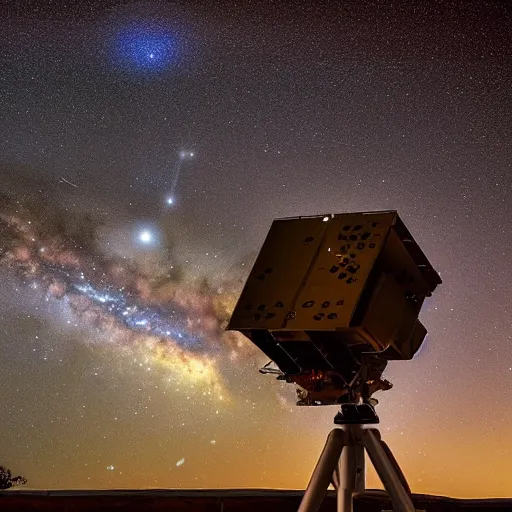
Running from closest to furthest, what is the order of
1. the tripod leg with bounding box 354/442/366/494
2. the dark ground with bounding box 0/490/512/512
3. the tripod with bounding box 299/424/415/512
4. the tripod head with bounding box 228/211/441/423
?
the tripod head with bounding box 228/211/441/423, the tripod with bounding box 299/424/415/512, the tripod leg with bounding box 354/442/366/494, the dark ground with bounding box 0/490/512/512

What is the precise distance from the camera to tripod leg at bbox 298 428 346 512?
10.1ft

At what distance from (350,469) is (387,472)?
0.16 metres

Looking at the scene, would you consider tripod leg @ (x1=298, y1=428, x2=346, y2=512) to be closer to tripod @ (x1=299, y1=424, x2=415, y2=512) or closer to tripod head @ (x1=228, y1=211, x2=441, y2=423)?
tripod @ (x1=299, y1=424, x2=415, y2=512)

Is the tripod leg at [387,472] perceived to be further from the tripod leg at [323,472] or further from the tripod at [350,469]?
the tripod leg at [323,472]

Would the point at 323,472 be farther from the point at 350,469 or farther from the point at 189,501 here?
the point at 189,501

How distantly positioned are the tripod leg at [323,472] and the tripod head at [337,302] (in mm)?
106

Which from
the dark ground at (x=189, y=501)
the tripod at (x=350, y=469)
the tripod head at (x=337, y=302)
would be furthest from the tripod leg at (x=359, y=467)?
the dark ground at (x=189, y=501)

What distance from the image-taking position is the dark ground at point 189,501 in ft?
14.7

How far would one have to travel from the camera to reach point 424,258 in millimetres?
3250

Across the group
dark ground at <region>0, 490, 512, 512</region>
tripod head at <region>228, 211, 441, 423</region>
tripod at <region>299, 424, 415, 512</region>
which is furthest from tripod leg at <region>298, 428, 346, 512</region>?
dark ground at <region>0, 490, 512, 512</region>

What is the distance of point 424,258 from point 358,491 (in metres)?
1.05

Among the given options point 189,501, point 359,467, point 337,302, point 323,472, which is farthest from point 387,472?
point 189,501

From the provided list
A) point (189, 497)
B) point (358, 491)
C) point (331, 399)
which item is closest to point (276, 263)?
point (331, 399)

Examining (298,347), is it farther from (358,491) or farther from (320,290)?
(358,491)
